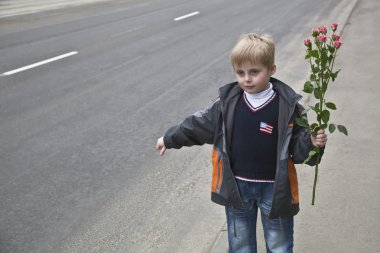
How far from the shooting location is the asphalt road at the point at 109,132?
4184mm

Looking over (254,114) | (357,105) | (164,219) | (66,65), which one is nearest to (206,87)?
(357,105)

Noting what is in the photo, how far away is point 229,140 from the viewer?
2.78 metres

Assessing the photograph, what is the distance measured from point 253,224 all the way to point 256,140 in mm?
562

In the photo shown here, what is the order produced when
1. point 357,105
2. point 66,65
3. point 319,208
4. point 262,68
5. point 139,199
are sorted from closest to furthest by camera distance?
point 262,68 → point 319,208 → point 139,199 → point 357,105 → point 66,65

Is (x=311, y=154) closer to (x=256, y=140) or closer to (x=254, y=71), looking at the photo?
(x=256, y=140)

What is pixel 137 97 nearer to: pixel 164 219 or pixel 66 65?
pixel 66 65

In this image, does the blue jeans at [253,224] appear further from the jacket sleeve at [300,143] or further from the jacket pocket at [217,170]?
the jacket sleeve at [300,143]

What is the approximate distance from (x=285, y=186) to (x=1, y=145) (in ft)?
14.1

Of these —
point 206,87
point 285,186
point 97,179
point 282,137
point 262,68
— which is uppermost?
point 262,68

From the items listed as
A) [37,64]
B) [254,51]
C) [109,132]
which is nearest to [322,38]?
[254,51]

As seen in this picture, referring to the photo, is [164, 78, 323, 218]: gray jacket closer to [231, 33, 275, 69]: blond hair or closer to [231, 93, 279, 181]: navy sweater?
[231, 93, 279, 181]: navy sweater

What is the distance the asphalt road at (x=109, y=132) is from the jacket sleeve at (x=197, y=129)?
44.9 inches

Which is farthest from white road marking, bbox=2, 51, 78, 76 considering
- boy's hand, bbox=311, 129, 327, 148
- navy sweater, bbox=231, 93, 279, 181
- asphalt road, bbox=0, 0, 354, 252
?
boy's hand, bbox=311, 129, 327, 148

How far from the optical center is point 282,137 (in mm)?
2645
